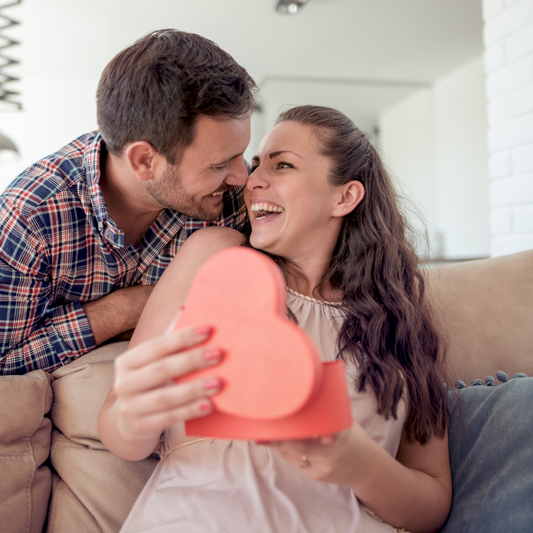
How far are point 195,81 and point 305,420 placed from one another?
99 cm

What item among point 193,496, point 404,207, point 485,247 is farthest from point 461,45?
point 193,496

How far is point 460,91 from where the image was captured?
17.1 feet

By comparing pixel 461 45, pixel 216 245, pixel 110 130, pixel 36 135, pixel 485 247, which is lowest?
pixel 485 247

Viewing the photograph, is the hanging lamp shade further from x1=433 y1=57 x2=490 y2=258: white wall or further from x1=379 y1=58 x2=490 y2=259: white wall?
x1=433 y1=57 x2=490 y2=258: white wall

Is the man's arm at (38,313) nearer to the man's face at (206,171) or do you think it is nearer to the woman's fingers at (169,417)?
the man's face at (206,171)

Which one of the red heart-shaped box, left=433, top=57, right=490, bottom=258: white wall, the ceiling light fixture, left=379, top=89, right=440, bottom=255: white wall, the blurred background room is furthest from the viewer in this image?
left=379, top=89, right=440, bottom=255: white wall

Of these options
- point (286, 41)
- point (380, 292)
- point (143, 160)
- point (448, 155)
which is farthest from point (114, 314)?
point (448, 155)

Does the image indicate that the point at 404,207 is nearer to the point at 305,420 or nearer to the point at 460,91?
the point at 305,420

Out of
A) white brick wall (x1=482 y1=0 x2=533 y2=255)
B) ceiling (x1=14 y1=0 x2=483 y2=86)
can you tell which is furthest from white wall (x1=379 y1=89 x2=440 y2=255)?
white brick wall (x1=482 y1=0 x2=533 y2=255)

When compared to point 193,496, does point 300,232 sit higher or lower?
higher

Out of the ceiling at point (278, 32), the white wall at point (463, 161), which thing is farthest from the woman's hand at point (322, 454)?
the white wall at point (463, 161)

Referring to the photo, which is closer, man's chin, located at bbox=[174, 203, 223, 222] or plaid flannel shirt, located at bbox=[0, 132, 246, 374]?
plaid flannel shirt, located at bbox=[0, 132, 246, 374]

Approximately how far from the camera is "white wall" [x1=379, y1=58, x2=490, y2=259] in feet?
16.5

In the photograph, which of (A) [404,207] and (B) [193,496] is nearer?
(B) [193,496]
